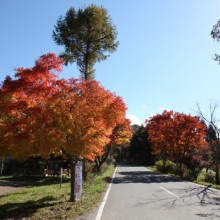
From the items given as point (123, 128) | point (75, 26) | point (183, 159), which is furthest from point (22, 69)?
point (183, 159)

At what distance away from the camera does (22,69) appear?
41.5 ft

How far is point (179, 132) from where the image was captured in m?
37.0

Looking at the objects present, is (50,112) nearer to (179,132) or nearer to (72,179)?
(72,179)

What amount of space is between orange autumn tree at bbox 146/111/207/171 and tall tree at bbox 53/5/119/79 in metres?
16.1

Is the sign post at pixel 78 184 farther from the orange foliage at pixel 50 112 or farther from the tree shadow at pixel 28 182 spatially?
the tree shadow at pixel 28 182

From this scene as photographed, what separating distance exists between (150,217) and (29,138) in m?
5.12

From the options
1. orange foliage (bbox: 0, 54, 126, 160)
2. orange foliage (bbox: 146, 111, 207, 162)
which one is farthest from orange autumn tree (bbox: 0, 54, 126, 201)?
orange foliage (bbox: 146, 111, 207, 162)

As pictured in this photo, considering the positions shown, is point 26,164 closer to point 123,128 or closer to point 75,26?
point 123,128

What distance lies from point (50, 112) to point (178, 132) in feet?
90.1

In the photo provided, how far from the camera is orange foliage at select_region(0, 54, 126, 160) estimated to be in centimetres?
1173

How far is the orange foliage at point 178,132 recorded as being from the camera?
3627 centimetres

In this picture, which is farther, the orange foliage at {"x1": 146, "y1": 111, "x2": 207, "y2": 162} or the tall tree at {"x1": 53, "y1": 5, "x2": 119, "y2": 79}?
the orange foliage at {"x1": 146, "y1": 111, "x2": 207, "y2": 162}

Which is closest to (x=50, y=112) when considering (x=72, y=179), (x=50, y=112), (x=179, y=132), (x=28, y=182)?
(x=50, y=112)

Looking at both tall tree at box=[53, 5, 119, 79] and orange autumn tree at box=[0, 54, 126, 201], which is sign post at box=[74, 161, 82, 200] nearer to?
orange autumn tree at box=[0, 54, 126, 201]
